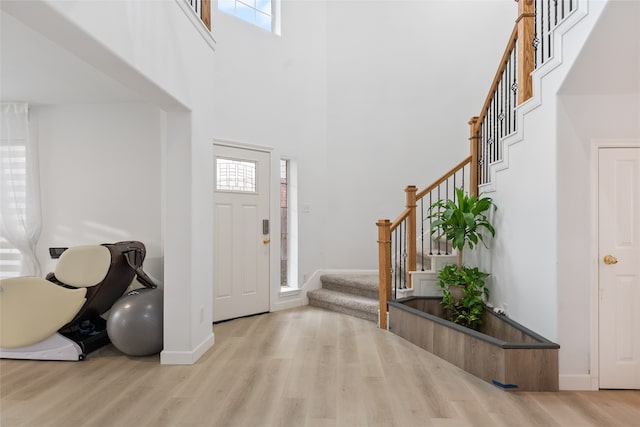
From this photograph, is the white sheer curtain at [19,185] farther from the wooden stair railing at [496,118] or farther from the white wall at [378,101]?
the wooden stair railing at [496,118]

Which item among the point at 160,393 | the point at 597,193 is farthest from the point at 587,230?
the point at 160,393

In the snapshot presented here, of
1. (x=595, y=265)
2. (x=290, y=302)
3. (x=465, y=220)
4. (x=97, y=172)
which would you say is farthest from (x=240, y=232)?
(x=595, y=265)

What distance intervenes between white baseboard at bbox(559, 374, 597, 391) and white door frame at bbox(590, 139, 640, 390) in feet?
0.11

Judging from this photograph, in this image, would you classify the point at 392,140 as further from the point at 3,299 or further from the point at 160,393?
the point at 3,299

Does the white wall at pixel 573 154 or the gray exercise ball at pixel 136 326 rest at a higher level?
the white wall at pixel 573 154

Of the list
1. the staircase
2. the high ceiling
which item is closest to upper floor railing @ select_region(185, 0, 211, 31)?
the high ceiling

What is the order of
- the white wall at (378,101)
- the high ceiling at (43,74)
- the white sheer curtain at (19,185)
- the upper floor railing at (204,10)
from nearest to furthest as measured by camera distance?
the high ceiling at (43,74) < the upper floor railing at (204,10) < the white sheer curtain at (19,185) < the white wall at (378,101)

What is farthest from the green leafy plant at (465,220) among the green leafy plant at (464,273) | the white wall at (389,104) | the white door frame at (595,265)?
the white wall at (389,104)

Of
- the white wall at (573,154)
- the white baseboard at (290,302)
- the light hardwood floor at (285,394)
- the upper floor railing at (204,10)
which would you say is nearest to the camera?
the light hardwood floor at (285,394)

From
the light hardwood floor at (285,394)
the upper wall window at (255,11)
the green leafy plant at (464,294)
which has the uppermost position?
the upper wall window at (255,11)

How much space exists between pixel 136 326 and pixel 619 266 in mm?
3826

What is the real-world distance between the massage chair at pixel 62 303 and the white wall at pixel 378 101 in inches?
106

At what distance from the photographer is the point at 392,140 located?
19.5 feet

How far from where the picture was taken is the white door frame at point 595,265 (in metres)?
2.80
